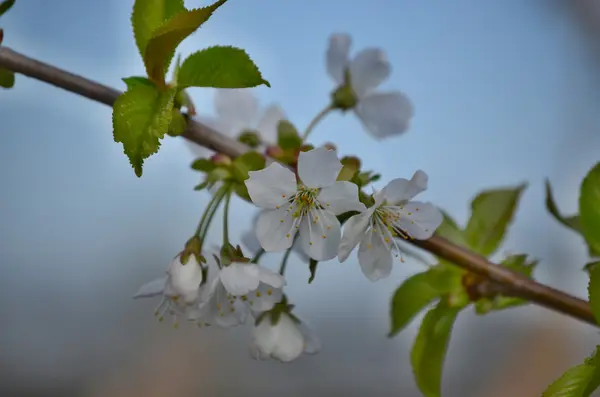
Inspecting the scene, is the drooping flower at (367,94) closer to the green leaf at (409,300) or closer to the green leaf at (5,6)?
the green leaf at (409,300)

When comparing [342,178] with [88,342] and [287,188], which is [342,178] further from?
[88,342]

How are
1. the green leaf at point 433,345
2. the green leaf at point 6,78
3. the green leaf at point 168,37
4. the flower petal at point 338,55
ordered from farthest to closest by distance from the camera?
1. the flower petal at point 338,55
2. the green leaf at point 433,345
3. the green leaf at point 6,78
4. the green leaf at point 168,37

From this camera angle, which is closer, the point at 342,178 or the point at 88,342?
the point at 342,178

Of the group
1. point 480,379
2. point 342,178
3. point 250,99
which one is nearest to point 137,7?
point 342,178

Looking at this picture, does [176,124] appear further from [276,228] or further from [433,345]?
[433,345]

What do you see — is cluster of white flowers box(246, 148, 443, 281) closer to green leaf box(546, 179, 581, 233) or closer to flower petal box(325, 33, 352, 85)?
green leaf box(546, 179, 581, 233)

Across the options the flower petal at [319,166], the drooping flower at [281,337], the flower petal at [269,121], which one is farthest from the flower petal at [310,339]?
the flower petal at [269,121]
